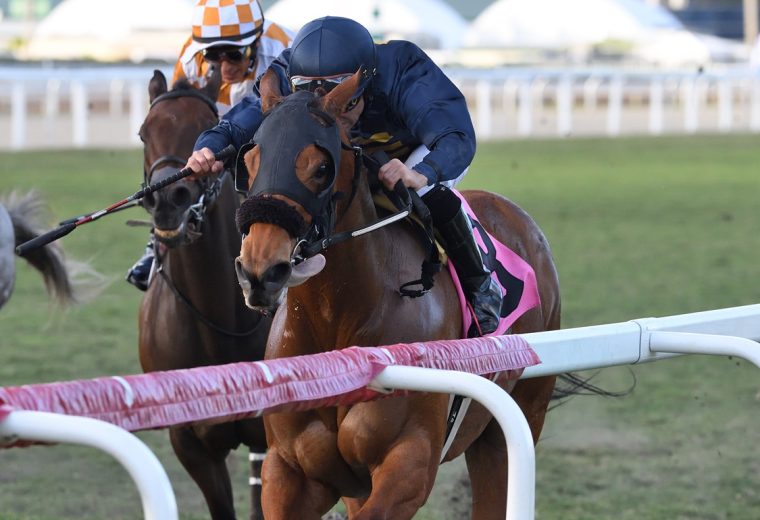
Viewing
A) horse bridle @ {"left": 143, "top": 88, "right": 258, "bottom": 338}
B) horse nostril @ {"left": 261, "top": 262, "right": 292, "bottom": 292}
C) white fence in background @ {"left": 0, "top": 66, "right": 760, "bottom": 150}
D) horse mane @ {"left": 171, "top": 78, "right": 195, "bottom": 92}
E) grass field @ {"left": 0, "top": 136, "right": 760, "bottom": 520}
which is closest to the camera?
horse nostril @ {"left": 261, "top": 262, "right": 292, "bottom": 292}

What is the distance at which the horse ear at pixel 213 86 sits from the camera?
4.84 metres

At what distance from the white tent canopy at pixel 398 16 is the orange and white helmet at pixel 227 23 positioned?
20.3m

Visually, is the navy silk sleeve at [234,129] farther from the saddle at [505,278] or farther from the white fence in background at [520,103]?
the white fence in background at [520,103]

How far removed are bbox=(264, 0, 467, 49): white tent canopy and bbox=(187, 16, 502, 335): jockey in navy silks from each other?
21.7 m

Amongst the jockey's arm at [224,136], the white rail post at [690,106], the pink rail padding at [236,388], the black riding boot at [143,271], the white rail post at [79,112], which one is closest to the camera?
→ the pink rail padding at [236,388]

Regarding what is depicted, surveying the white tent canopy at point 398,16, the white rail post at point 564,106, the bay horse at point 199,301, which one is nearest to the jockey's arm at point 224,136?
the bay horse at point 199,301

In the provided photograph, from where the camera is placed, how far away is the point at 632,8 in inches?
1439

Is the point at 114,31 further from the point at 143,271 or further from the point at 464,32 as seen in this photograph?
the point at 143,271

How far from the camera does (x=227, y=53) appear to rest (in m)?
4.93

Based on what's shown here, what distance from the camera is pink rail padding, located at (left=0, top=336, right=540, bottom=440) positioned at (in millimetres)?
1991

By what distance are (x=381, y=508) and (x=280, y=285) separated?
0.58 m

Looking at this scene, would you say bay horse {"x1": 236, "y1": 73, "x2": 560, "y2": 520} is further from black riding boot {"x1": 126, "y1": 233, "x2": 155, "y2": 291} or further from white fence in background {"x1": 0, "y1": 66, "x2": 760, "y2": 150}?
white fence in background {"x1": 0, "y1": 66, "x2": 760, "y2": 150}

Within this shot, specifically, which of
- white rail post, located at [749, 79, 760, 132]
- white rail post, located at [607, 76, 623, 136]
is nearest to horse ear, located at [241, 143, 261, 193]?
white rail post, located at [607, 76, 623, 136]

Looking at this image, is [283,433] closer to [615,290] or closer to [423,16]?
[615,290]
